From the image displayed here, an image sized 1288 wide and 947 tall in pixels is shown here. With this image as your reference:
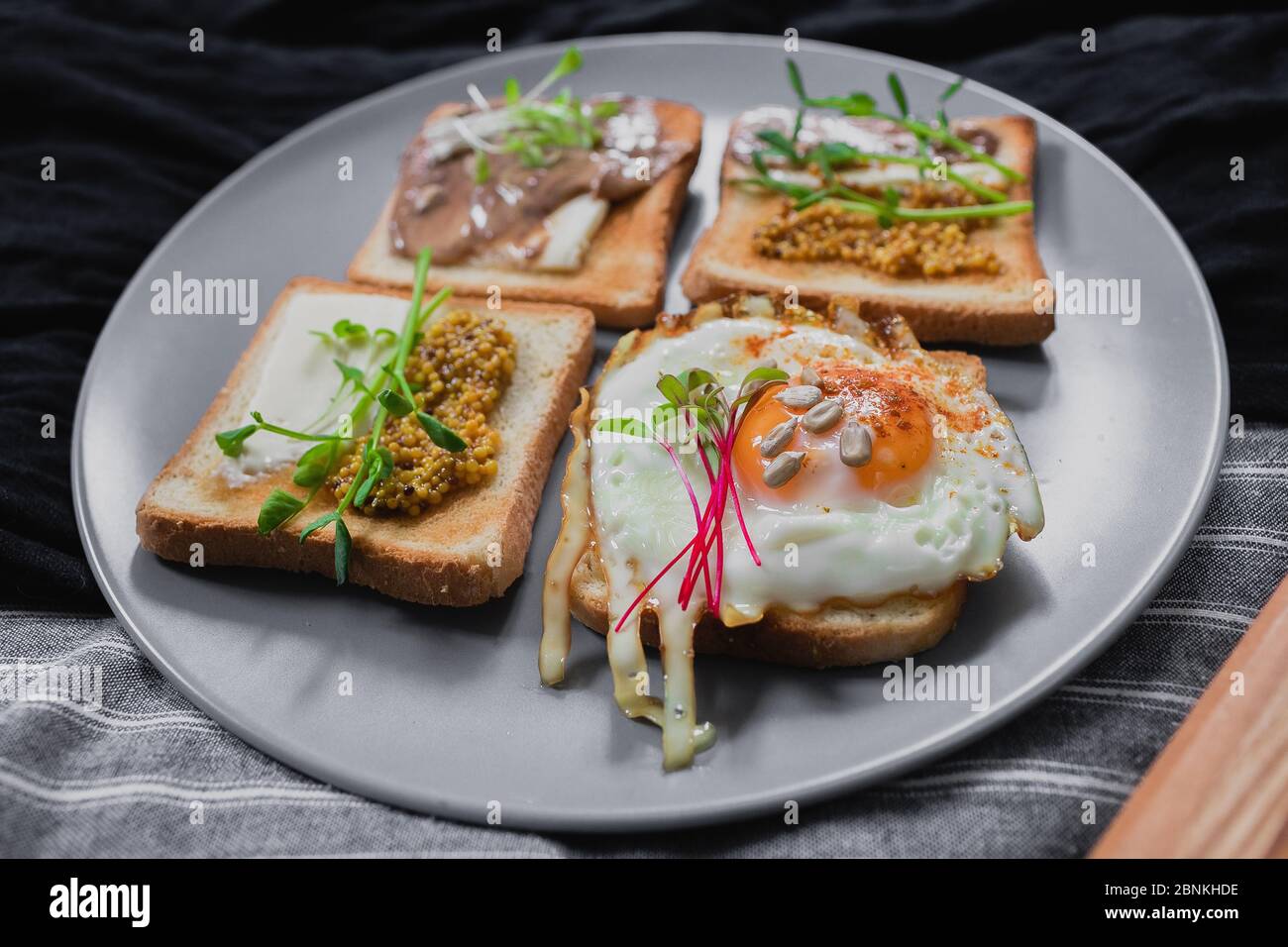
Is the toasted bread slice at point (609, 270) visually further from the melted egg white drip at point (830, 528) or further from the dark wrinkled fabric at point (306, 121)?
the dark wrinkled fabric at point (306, 121)

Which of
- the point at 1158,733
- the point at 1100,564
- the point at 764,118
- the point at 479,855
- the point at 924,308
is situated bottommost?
the point at 479,855

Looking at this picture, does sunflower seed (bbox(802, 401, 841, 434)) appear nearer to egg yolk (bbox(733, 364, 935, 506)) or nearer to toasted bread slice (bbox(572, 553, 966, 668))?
egg yolk (bbox(733, 364, 935, 506))

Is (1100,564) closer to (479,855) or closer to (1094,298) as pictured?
(1094,298)

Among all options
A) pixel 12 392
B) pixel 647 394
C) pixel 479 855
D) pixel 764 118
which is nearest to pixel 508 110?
pixel 764 118

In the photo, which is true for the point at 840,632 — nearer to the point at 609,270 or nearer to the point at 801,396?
the point at 801,396

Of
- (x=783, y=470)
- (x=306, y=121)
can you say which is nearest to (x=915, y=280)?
(x=783, y=470)

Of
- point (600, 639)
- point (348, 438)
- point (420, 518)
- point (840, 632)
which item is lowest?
point (600, 639)

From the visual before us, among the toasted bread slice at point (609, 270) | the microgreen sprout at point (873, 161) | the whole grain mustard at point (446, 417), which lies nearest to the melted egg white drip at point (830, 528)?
the whole grain mustard at point (446, 417)
